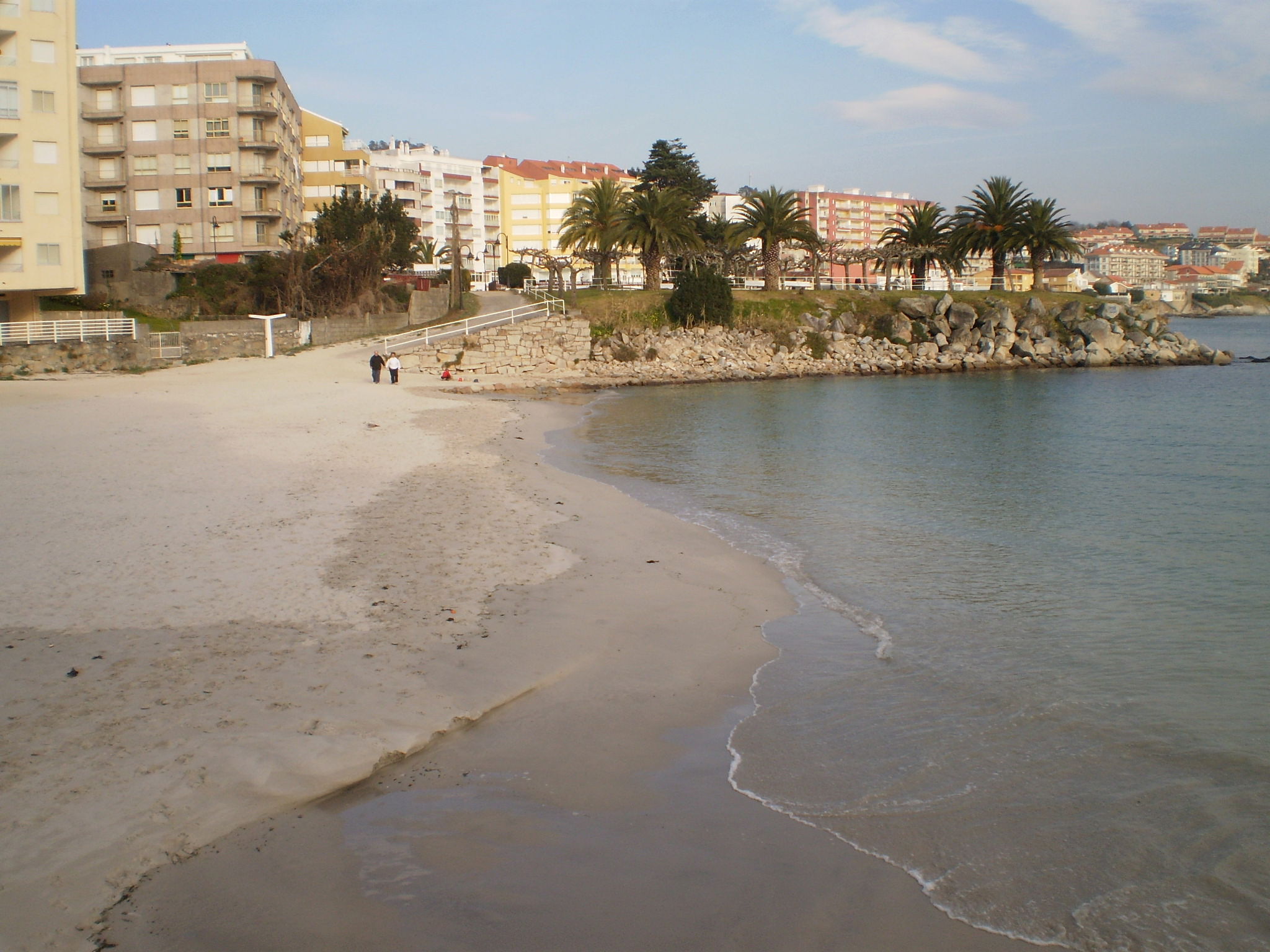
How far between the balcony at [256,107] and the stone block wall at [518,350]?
30.3 meters

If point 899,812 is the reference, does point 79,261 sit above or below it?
above

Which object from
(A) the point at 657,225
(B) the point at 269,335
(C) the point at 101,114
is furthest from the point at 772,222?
(C) the point at 101,114

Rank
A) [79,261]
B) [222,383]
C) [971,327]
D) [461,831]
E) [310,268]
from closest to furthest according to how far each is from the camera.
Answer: [461,831], [222,383], [79,261], [310,268], [971,327]

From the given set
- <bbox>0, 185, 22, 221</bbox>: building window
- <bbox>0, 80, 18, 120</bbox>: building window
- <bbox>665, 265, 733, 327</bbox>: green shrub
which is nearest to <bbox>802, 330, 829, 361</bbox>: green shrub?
<bbox>665, 265, 733, 327</bbox>: green shrub

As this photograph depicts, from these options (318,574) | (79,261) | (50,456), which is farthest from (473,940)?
(79,261)

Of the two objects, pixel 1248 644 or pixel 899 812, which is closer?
pixel 899 812

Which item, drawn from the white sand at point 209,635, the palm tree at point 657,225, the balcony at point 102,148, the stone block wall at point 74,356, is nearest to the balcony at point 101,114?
the balcony at point 102,148

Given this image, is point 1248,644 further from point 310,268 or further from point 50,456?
point 310,268

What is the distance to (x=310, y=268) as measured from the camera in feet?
163

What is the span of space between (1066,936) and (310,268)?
50791 mm

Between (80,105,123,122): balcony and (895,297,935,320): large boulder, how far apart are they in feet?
170

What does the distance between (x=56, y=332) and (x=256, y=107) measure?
36.0 metres

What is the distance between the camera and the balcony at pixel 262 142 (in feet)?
205

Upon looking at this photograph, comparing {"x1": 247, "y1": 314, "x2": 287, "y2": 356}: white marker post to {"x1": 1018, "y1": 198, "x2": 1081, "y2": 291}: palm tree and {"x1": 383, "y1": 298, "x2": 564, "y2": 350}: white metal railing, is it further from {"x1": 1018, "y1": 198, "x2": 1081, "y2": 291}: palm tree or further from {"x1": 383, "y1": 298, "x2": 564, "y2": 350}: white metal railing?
{"x1": 1018, "y1": 198, "x2": 1081, "y2": 291}: palm tree
